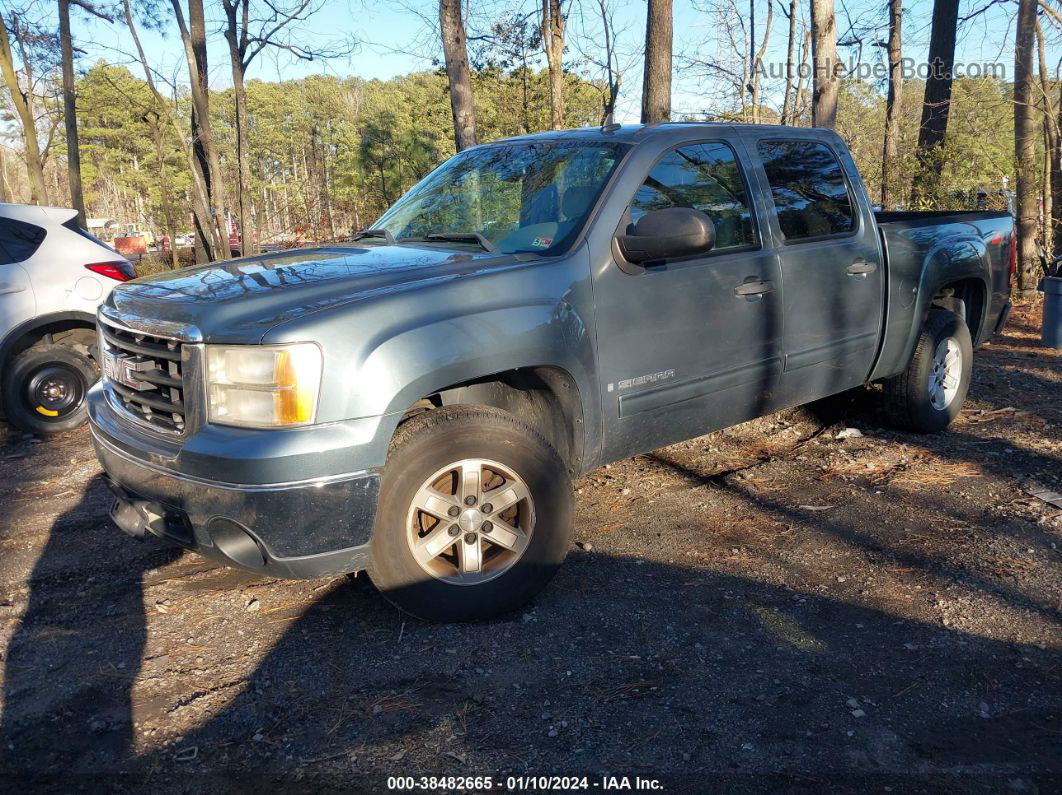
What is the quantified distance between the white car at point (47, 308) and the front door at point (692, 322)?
15.5 feet

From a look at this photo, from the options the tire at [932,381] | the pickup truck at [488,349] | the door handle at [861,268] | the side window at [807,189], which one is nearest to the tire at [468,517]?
the pickup truck at [488,349]

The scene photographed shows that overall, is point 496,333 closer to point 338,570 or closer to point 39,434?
point 338,570

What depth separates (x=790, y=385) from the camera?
14.7 feet

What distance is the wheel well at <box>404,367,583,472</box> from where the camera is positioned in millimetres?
3512

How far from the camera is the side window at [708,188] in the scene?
Answer: 155 inches

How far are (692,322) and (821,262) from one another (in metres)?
1.07

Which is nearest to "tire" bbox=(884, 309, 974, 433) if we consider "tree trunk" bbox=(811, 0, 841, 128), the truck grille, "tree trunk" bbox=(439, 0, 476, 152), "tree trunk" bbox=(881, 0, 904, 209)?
the truck grille

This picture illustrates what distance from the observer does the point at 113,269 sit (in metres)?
6.71

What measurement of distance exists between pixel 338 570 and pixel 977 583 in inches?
106

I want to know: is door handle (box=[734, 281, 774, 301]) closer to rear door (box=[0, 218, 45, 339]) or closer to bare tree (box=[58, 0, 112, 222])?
rear door (box=[0, 218, 45, 339])

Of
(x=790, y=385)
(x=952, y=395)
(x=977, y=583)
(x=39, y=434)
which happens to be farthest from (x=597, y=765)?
(x=39, y=434)

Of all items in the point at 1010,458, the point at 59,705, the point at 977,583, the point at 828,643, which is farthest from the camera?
the point at 1010,458

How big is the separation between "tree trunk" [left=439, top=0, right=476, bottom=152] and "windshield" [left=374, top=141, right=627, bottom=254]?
648cm

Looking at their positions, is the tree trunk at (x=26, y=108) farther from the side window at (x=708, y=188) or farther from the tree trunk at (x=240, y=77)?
the side window at (x=708, y=188)
